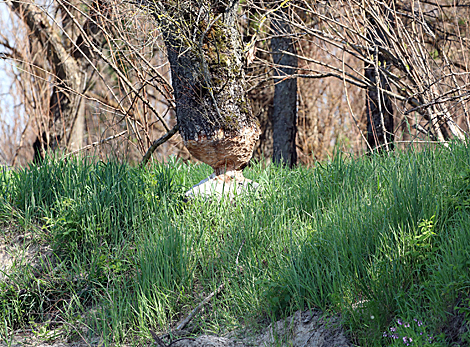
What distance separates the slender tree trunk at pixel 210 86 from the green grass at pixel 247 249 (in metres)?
0.51

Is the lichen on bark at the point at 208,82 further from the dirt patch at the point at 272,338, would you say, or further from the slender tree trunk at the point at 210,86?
the dirt patch at the point at 272,338

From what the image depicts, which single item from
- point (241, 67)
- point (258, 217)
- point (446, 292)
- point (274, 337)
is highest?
point (241, 67)

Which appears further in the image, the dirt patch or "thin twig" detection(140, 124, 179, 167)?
"thin twig" detection(140, 124, 179, 167)

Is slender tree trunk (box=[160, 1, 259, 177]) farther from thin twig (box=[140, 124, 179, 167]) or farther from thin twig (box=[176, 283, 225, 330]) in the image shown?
thin twig (box=[176, 283, 225, 330])

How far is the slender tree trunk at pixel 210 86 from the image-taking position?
156 inches

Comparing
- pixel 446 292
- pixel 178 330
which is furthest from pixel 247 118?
pixel 446 292

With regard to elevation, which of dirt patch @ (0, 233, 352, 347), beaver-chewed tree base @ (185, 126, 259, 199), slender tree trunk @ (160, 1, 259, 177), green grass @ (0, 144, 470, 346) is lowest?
dirt patch @ (0, 233, 352, 347)

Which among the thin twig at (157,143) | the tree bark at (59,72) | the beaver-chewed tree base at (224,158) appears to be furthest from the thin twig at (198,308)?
the tree bark at (59,72)

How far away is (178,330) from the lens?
296 centimetres

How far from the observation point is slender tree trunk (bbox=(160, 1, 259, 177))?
3.97 metres

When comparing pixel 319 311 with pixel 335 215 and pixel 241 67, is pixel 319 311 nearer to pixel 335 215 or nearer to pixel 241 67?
pixel 335 215

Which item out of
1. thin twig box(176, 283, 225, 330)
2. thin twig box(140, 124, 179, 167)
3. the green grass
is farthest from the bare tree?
thin twig box(176, 283, 225, 330)

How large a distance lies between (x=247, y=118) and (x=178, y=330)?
2.07 metres

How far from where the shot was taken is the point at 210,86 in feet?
13.0
